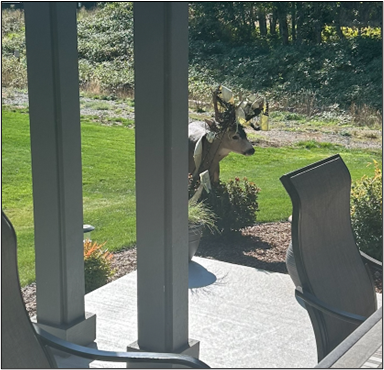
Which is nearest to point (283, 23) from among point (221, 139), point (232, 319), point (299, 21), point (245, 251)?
point (299, 21)

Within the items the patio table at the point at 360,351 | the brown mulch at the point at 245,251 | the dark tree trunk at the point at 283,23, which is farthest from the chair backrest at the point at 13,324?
the dark tree trunk at the point at 283,23

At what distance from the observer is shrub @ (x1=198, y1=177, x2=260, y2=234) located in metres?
5.09

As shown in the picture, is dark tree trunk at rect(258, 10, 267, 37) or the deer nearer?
the deer

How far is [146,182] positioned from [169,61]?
441 mm

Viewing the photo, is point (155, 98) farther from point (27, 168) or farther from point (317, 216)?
point (27, 168)

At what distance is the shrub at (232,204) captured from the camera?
5.09m

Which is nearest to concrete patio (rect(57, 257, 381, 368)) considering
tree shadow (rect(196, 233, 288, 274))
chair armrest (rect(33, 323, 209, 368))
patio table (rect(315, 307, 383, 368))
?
tree shadow (rect(196, 233, 288, 274))

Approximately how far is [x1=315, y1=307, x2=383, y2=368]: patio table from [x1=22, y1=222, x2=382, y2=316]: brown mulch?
3.33 meters

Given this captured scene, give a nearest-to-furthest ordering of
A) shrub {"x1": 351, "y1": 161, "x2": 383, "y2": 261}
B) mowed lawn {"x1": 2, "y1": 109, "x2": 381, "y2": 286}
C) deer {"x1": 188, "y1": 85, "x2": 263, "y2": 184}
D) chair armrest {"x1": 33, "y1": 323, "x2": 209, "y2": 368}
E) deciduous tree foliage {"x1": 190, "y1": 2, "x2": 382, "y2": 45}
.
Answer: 1. chair armrest {"x1": 33, "y1": 323, "x2": 209, "y2": 368}
2. shrub {"x1": 351, "y1": 161, "x2": 383, "y2": 261}
3. deer {"x1": 188, "y1": 85, "x2": 263, "y2": 184}
4. mowed lawn {"x1": 2, "y1": 109, "x2": 381, "y2": 286}
5. deciduous tree foliage {"x1": 190, "y1": 2, "x2": 382, "y2": 45}

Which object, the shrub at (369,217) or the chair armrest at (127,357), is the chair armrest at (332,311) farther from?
the shrub at (369,217)

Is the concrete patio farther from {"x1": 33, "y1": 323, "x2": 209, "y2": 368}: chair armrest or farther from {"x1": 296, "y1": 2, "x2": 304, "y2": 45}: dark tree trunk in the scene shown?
{"x1": 296, "y1": 2, "x2": 304, "y2": 45}: dark tree trunk

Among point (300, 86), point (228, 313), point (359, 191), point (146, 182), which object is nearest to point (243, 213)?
point (359, 191)

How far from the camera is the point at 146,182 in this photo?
7.36ft

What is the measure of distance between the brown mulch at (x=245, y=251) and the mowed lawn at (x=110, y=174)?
1.26ft
